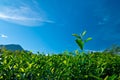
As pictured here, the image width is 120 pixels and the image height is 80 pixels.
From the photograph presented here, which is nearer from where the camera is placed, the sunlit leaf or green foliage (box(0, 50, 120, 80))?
green foliage (box(0, 50, 120, 80))

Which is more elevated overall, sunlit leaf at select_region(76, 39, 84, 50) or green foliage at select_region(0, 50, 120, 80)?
sunlit leaf at select_region(76, 39, 84, 50)

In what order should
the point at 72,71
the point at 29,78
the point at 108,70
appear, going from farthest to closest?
the point at 108,70 < the point at 72,71 < the point at 29,78

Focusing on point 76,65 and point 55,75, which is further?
point 76,65

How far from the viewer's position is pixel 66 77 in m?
5.33

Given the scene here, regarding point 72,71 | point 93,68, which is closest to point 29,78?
point 72,71

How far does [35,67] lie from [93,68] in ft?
4.38

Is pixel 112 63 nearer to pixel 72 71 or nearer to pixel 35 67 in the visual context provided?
pixel 72 71

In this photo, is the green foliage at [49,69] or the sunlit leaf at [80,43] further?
the sunlit leaf at [80,43]

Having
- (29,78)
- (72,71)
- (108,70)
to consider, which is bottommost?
(29,78)

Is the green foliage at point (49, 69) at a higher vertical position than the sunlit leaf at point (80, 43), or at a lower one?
lower

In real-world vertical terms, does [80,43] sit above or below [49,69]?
above

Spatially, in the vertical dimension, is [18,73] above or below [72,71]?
below

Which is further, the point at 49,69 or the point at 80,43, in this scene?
the point at 80,43

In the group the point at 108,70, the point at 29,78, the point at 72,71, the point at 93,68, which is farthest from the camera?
the point at 108,70
